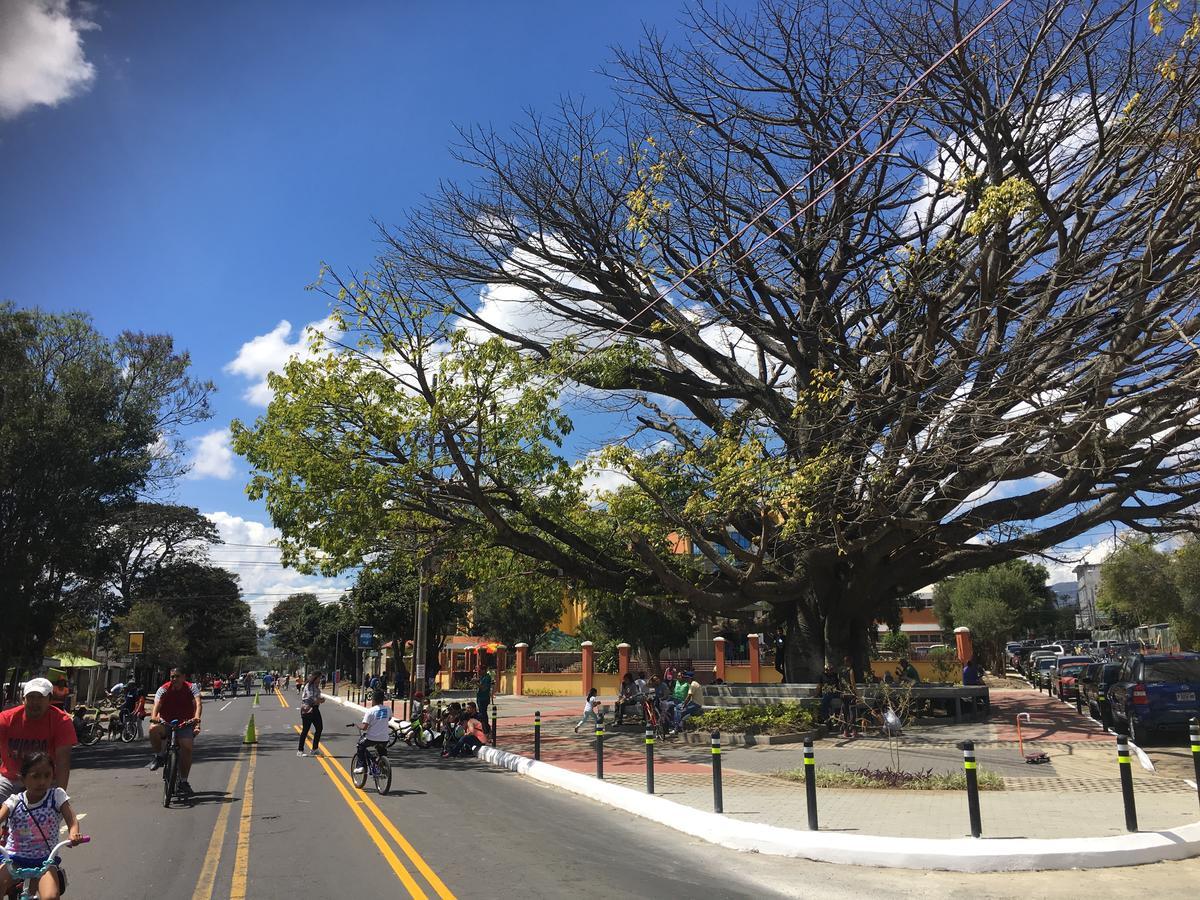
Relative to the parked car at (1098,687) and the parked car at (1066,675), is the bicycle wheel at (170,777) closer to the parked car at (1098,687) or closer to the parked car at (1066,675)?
the parked car at (1098,687)

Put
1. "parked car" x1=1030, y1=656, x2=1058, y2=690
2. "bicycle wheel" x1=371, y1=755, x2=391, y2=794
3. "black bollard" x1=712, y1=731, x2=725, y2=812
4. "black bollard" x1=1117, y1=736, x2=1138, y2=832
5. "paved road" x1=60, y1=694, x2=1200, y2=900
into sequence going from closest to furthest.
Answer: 1. "paved road" x1=60, y1=694, x2=1200, y2=900
2. "black bollard" x1=1117, y1=736, x2=1138, y2=832
3. "black bollard" x1=712, y1=731, x2=725, y2=812
4. "bicycle wheel" x1=371, y1=755, x2=391, y2=794
5. "parked car" x1=1030, y1=656, x2=1058, y2=690

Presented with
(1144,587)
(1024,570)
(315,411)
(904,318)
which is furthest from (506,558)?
(1024,570)

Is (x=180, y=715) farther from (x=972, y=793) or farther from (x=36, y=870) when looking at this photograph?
(x=972, y=793)

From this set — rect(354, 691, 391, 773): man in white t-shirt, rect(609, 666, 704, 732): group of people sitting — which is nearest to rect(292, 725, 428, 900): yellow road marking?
rect(354, 691, 391, 773): man in white t-shirt

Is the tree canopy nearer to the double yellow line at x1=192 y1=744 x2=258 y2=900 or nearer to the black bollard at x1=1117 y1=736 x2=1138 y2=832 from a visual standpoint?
the double yellow line at x1=192 y1=744 x2=258 y2=900

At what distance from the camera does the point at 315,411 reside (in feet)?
57.6

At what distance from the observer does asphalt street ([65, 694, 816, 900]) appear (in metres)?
7.18

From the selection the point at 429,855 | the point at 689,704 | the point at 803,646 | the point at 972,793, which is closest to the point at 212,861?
the point at 429,855

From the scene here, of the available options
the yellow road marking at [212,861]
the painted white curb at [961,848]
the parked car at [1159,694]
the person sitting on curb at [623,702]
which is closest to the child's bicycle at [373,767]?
the yellow road marking at [212,861]

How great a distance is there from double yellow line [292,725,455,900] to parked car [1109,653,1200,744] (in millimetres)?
13111

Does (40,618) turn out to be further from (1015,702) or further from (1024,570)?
(1024,570)

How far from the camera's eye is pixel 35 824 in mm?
5207

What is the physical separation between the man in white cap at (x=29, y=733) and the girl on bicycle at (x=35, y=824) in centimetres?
98

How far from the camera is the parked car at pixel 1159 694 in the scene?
15.0m
